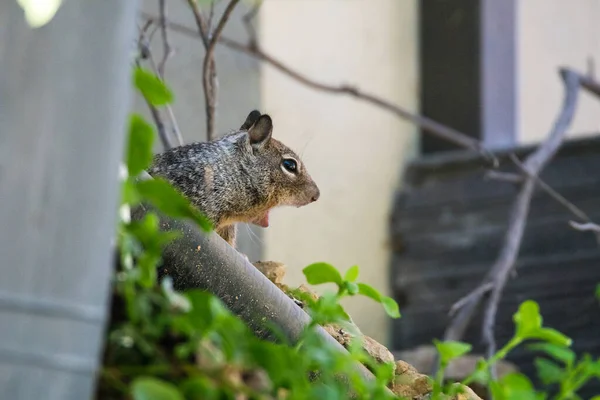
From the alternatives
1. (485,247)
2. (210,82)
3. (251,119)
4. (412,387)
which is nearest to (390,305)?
(412,387)

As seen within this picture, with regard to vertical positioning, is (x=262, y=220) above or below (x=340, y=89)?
below

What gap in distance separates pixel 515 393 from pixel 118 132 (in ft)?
1.44

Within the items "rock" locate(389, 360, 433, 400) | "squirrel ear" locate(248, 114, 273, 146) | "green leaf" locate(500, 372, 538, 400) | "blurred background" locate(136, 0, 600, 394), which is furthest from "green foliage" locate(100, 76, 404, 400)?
"blurred background" locate(136, 0, 600, 394)

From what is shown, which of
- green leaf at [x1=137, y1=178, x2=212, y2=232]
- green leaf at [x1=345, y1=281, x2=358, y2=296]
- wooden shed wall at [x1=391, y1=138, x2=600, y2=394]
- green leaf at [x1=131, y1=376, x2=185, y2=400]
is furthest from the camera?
wooden shed wall at [x1=391, y1=138, x2=600, y2=394]

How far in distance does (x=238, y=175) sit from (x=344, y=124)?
1902 millimetres

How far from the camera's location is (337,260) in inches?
179

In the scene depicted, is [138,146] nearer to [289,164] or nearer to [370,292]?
[370,292]

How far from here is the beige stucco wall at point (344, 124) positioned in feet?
14.3

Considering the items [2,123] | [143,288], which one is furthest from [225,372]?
[2,123]

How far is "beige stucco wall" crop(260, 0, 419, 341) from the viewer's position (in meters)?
4.35

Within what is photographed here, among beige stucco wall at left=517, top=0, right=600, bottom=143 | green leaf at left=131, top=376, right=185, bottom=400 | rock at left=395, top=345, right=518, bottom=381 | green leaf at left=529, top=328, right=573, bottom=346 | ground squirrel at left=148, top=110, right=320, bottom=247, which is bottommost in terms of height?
rock at left=395, top=345, right=518, bottom=381

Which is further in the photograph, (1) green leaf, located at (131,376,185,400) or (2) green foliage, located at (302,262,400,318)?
(2) green foliage, located at (302,262,400,318)

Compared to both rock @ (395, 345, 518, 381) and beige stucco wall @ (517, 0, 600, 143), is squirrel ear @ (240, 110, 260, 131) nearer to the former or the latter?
rock @ (395, 345, 518, 381)

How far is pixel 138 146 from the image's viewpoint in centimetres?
86
